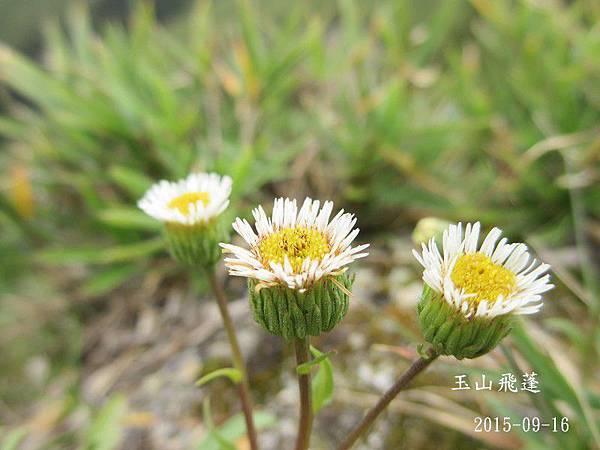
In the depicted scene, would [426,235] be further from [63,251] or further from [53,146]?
[53,146]

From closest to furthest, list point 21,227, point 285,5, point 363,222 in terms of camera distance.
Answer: point 363,222 < point 21,227 < point 285,5

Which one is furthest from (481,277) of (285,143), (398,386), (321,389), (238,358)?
(285,143)

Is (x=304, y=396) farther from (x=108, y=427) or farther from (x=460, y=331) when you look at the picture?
(x=108, y=427)

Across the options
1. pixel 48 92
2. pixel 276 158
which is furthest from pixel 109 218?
pixel 48 92

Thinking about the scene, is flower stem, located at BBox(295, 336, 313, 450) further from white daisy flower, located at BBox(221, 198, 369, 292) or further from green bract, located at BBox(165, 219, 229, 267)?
green bract, located at BBox(165, 219, 229, 267)

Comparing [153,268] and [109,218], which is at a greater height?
[109,218]

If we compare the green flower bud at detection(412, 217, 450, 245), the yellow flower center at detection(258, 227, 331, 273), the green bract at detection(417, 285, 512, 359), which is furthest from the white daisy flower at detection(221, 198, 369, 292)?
the green flower bud at detection(412, 217, 450, 245)
